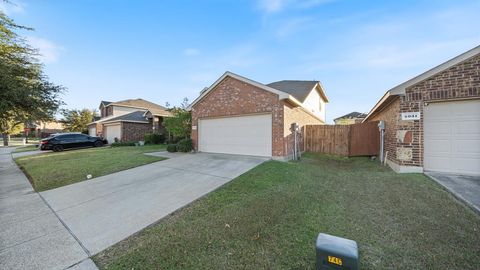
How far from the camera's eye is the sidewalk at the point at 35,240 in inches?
101

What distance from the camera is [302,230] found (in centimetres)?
313

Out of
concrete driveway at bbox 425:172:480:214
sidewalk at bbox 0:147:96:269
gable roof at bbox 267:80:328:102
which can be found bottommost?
sidewalk at bbox 0:147:96:269

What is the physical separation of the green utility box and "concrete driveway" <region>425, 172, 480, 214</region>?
11.7 feet

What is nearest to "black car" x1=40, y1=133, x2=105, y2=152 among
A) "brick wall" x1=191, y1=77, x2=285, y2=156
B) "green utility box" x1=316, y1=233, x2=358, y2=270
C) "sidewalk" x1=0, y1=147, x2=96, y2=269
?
"brick wall" x1=191, y1=77, x2=285, y2=156

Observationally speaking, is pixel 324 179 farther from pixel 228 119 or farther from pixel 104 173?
pixel 104 173

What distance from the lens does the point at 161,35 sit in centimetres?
1053

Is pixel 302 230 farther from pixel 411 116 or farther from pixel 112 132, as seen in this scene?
pixel 112 132

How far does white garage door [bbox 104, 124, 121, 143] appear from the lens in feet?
68.9

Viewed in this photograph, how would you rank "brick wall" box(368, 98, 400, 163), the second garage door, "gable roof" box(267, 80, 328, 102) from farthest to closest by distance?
1. the second garage door
2. "gable roof" box(267, 80, 328, 102)
3. "brick wall" box(368, 98, 400, 163)

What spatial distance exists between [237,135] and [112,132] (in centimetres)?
1855

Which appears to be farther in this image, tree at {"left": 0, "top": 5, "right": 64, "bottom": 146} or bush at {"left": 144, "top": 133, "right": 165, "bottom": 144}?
bush at {"left": 144, "top": 133, "right": 165, "bottom": 144}

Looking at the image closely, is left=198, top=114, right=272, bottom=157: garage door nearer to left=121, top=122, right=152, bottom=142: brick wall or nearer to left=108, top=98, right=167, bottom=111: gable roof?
left=121, top=122, right=152, bottom=142: brick wall

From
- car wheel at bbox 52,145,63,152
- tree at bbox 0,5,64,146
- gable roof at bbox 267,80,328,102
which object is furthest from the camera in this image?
car wheel at bbox 52,145,63,152

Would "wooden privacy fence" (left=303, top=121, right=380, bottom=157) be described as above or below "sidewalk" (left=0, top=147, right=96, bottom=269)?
above
